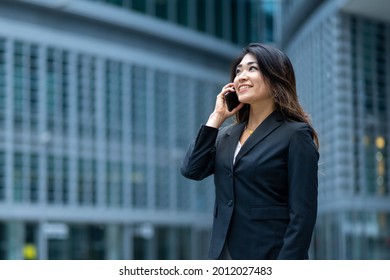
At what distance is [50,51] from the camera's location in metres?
38.6

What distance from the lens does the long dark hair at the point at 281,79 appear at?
3.00 metres

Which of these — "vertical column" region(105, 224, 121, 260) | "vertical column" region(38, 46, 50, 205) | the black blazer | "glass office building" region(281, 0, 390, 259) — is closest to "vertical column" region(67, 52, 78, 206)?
"vertical column" region(38, 46, 50, 205)

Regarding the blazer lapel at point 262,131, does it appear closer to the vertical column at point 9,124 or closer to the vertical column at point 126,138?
the vertical column at point 9,124

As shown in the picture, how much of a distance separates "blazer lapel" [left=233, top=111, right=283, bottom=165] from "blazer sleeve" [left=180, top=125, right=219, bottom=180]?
0.48 feet

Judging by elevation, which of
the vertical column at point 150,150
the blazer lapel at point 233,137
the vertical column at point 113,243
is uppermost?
the vertical column at point 150,150

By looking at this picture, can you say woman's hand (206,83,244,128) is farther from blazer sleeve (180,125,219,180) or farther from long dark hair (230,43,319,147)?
long dark hair (230,43,319,147)

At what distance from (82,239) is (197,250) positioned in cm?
782

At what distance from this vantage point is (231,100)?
3.20m

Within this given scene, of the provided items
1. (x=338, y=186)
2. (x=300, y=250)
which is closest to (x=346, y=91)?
(x=338, y=186)

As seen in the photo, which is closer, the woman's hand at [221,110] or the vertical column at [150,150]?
the woman's hand at [221,110]

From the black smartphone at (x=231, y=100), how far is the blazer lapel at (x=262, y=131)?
217 millimetres

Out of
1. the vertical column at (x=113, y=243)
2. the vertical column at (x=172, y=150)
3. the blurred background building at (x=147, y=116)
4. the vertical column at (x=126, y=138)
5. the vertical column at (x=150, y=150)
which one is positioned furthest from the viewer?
the vertical column at (x=172, y=150)

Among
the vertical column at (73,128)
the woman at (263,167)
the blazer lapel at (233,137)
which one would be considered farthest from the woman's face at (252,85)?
the vertical column at (73,128)

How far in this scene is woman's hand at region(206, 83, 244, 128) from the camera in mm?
3125
